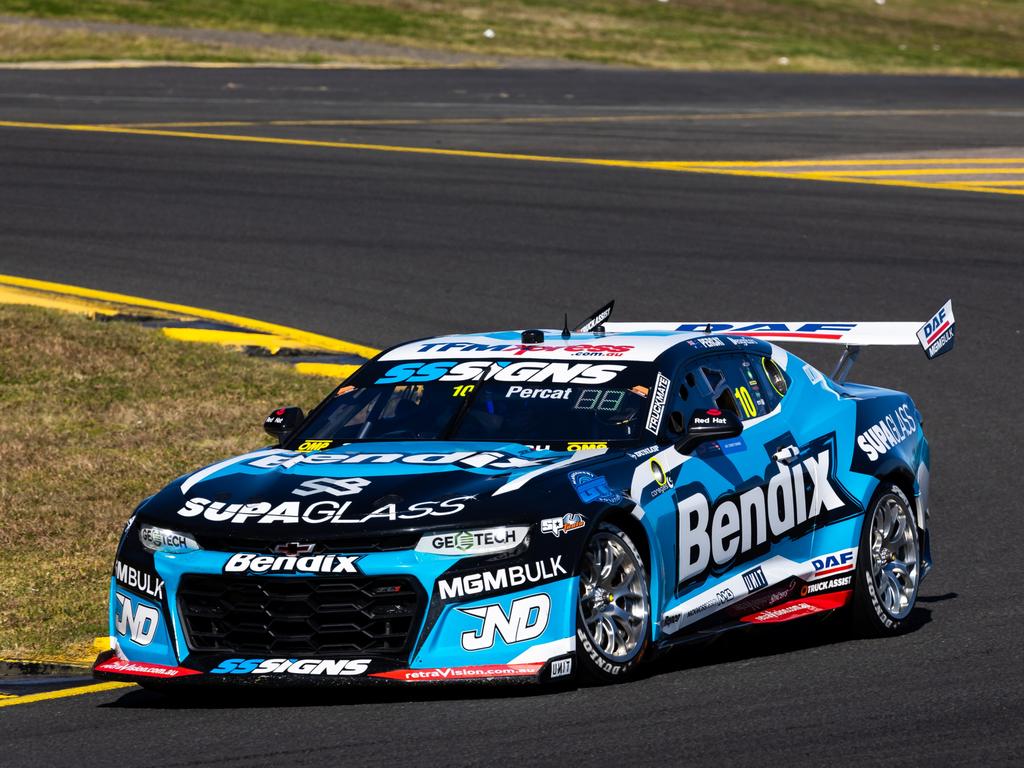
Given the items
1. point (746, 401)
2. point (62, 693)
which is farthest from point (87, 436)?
point (746, 401)

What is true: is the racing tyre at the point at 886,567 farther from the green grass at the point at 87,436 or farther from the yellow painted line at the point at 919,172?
the yellow painted line at the point at 919,172

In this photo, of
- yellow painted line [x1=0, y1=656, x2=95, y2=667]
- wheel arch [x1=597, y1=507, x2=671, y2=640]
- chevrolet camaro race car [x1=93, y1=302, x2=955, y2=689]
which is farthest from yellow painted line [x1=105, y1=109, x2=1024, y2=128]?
wheel arch [x1=597, y1=507, x2=671, y2=640]

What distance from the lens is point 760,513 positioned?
8602 millimetres

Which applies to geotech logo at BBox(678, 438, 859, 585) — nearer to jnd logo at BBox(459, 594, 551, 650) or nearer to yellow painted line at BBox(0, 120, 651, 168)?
jnd logo at BBox(459, 594, 551, 650)

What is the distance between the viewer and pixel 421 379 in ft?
29.1

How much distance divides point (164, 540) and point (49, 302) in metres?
9.51

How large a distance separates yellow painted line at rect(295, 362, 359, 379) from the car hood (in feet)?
21.3

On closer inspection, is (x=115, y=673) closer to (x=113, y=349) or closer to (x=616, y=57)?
(x=113, y=349)

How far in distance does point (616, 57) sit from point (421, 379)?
116 feet

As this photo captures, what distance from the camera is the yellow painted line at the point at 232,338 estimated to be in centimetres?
1548

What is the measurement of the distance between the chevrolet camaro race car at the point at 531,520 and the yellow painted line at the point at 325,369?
5.20 meters

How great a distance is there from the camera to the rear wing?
32.3ft

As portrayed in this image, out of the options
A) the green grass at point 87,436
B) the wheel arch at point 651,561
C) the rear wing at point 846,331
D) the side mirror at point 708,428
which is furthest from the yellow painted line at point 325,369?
the wheel arch at point 651,561

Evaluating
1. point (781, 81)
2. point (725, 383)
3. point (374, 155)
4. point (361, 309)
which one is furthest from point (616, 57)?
point (725, 383)
